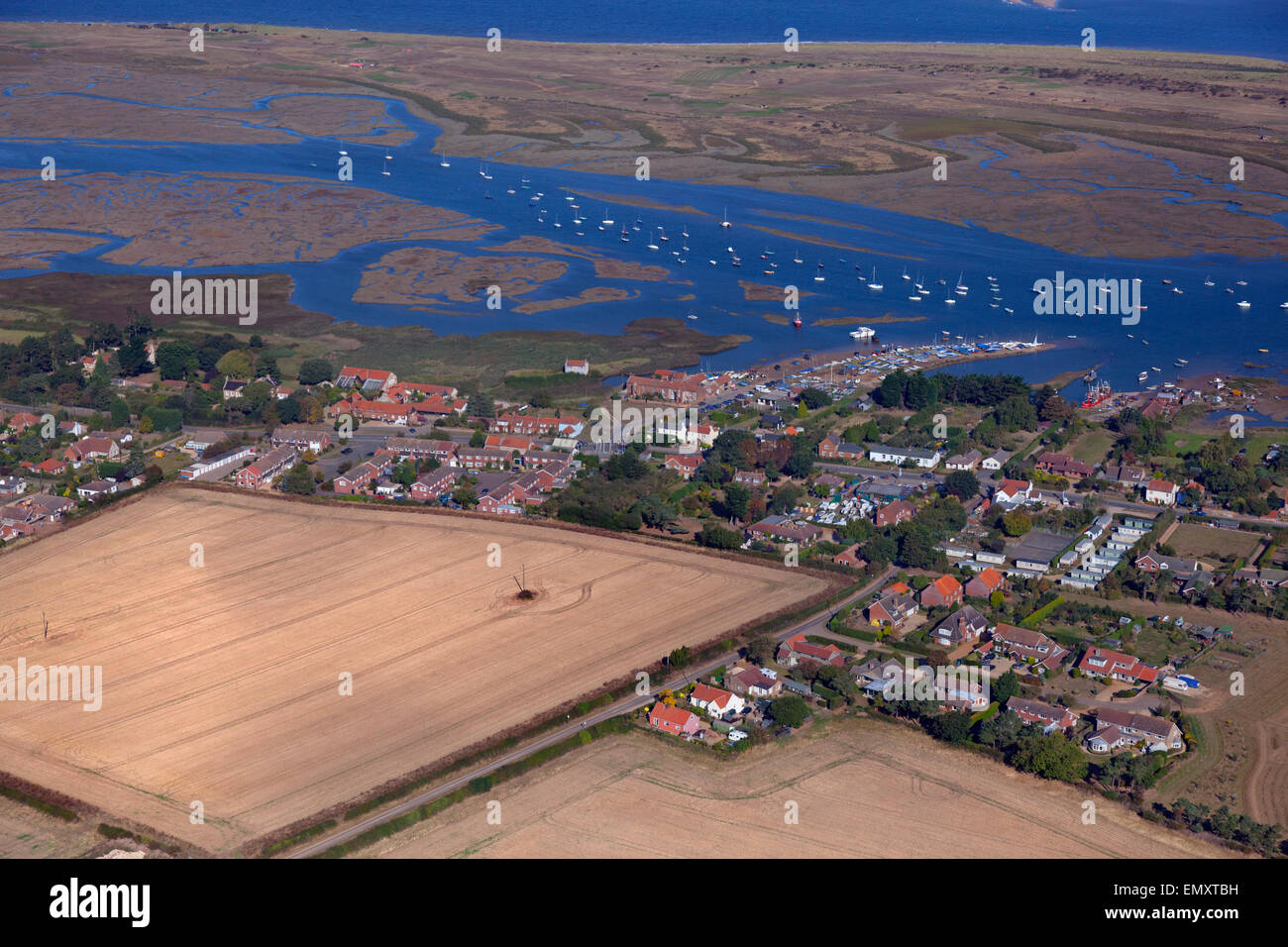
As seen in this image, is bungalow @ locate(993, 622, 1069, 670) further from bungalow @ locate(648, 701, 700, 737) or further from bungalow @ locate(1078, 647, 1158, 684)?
bungalow @ locate(648, 701, 700, 737)

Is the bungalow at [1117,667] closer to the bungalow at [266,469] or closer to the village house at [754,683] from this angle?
the village house at [754,683]

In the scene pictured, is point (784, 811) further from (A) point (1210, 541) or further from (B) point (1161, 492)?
(B) point (1161, 492)

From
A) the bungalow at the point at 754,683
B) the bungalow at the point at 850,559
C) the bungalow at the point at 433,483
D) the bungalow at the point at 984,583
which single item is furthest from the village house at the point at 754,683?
the bungalow at the point at 433,483

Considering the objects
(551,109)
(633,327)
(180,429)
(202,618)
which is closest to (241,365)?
(180,429)

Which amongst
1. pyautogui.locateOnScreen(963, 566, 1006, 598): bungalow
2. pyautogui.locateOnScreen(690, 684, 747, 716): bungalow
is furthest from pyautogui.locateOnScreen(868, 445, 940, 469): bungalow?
pyautogui.locateOnScreen(690, 684, 747, 716): bungalow

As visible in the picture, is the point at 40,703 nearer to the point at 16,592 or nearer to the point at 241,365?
the point at 16,592
